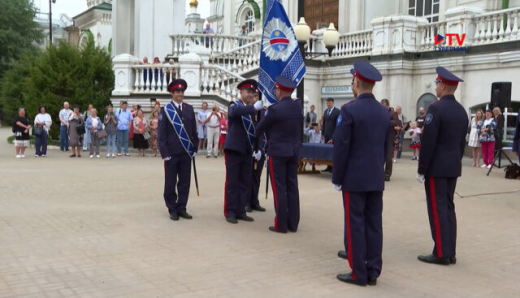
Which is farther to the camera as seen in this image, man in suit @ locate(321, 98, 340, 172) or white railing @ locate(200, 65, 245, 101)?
white railing @ locate(200, 65, 245, 101)

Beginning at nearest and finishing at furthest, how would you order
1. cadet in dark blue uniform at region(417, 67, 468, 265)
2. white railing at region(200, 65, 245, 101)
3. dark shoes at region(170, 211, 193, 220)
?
cadet in dark blue uniform at region(417, 67, 468, 265)
dark shoes at region(170, 211, 193, 220)
white railing at region(200, 65, 245, 101)

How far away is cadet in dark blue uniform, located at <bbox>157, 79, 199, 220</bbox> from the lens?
858 centimetres

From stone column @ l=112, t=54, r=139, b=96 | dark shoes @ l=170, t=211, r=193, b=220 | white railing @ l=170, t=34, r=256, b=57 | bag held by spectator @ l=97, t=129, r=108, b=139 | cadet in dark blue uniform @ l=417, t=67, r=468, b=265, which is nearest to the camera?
cadet in dark blue uniform @ l=417, t=67, r=468, b=265

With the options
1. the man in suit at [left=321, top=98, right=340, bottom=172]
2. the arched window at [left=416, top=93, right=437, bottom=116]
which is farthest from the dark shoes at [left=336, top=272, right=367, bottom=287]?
the arched window at [left=416, top=93, right=437, bottom=116]

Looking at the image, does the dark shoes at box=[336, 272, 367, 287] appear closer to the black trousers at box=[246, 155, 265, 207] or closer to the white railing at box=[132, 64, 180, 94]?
the black trousers at box=[246, 155, 265, 207]

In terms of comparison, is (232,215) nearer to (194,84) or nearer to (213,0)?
(194,84)

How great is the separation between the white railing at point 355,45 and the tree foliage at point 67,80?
8906 millimetres

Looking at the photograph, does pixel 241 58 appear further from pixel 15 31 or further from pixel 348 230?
pixel 15 31

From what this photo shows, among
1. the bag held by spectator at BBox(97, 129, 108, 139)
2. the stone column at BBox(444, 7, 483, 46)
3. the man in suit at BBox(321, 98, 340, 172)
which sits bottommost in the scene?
the bag held by spectator at BBox(97, 129, 108, 139)

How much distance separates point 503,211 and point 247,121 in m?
4.50

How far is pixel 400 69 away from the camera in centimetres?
2072

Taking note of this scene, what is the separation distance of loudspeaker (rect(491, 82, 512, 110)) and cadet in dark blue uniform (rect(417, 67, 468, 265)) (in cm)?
1024

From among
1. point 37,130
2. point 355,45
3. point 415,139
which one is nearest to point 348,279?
point 415,139

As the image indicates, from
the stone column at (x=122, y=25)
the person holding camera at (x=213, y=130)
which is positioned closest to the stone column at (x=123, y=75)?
the person holding camera at (x=213, y=130)
